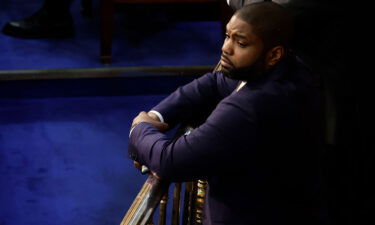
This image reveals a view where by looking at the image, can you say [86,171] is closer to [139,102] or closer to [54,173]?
[54,173]

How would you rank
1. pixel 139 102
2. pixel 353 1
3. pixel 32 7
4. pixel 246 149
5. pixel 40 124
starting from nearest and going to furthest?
pixel 246 149
pixel 353 1
pixel 40 124
pixel 139 102
pixel 32 7

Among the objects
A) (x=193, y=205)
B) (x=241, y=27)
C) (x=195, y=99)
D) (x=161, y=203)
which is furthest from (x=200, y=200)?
(x=241, y=27)

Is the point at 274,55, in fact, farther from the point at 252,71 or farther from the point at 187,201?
the point at 187,201

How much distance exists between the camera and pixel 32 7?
4.80m

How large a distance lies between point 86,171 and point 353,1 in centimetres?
172

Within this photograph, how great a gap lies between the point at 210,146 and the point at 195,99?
397 mm

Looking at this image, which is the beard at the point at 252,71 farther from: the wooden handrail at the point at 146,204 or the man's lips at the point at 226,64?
the wooden handrail at the point at 146,204

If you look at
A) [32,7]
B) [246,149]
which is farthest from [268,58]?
[32,7]

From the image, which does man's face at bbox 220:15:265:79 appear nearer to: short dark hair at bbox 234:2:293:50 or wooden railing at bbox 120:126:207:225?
short dark hair at bbox 234:2:293:50

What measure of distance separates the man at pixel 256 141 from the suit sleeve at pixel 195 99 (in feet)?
0.67

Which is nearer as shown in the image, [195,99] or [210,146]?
[210,146]

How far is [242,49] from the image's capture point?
169 cm

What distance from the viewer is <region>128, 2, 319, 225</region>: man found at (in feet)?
5.39

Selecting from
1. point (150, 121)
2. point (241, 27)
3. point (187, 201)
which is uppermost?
point (241, 27)
